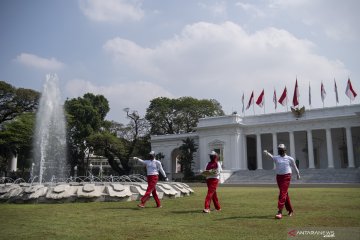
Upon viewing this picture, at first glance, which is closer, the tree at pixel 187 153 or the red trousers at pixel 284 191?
the red trousers at pixel 284 191

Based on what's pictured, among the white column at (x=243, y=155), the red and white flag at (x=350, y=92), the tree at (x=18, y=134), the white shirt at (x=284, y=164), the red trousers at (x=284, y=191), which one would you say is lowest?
the red trousers at (x=284, y=191)

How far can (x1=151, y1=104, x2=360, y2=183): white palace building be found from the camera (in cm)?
3706

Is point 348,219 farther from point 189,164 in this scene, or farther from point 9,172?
point 9,172

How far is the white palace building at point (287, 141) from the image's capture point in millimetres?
37062

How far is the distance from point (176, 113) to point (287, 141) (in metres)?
19.2

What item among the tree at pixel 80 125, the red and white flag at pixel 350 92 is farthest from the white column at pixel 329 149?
the tree at pixel 80 125

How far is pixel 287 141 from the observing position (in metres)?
45.1

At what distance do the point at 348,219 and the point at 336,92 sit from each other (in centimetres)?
3401

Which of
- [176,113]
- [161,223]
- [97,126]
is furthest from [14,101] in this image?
[161,223]

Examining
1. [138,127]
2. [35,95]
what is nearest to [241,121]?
[138,127]

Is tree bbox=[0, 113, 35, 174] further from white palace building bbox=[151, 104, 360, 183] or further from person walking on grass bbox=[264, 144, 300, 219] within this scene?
person walking on grass bbox=[264, 144, 300, 219]

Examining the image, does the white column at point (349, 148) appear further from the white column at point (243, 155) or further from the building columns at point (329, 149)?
the white column at point (243, 155)

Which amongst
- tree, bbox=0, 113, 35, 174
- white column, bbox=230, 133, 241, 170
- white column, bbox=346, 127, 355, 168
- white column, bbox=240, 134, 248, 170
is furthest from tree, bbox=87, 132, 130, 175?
white column, bbox=346, 127, 355, 168

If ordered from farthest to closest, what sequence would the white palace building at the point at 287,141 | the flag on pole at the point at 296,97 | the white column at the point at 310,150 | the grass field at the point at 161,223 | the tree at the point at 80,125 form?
A: the tree at the point at 80,125 → the flag on pole at the point at 296,97 → the white column at the point at 310,150 → the white palace building at the point at 287,141 → the grass field at the point at 161,223
